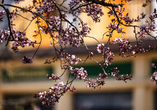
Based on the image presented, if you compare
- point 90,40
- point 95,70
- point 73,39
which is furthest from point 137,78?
point 73,39

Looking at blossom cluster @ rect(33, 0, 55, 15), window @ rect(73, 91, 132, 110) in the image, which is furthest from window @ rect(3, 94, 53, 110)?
blossom cluster @ rect(33, 0, 55, 15)

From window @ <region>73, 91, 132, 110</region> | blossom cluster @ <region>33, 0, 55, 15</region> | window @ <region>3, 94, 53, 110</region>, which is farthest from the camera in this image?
window @ <region>73, 91, 132, 110</region>

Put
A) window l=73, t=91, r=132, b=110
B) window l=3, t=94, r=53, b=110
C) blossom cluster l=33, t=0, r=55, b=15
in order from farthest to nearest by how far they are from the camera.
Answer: window l=73, t=91, r=132, b=110, window l=3, t=94, r=53, b=110, blossom cluster l=33, t=0, r=55, b=15

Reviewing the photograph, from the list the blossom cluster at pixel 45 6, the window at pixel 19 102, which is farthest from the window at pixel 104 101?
the blossom cluster at pixel 45 6

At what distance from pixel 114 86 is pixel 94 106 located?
127cm

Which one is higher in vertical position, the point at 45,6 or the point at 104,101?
the point at 45,6

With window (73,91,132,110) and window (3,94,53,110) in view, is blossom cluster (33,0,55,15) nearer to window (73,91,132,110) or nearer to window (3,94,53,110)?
window (3,94,53,110)

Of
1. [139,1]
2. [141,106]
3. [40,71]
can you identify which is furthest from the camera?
[40,71]

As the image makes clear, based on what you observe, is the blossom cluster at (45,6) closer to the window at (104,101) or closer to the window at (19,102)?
the window at (19,102)

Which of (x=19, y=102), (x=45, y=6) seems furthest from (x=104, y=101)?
(x=45, y=6)

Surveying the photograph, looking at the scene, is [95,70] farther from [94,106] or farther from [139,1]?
[139,1]

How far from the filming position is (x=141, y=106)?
10.1 metres

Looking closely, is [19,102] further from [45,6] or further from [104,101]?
[104,101]

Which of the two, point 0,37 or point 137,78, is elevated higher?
point 137,78
